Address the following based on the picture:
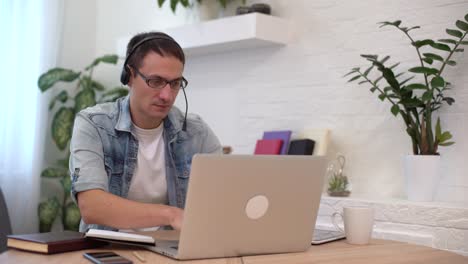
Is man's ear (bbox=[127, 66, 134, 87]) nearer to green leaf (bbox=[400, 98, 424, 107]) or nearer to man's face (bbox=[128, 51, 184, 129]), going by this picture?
man's face (bbox=[128, 51, 184, 129])

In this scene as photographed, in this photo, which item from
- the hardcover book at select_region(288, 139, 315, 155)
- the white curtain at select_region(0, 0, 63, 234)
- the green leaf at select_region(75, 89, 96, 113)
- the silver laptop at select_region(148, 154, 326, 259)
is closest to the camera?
the silver laptop at select_region(148, 154, 326, 259)

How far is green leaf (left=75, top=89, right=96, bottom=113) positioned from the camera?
411 cm

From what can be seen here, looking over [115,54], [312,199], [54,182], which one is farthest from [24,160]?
[312,199]

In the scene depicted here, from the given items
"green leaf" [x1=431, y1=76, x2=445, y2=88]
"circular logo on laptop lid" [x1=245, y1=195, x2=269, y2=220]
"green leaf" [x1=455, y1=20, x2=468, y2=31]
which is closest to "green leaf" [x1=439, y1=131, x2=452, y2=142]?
"green leaf" [x1=431, y1=76, x2=445, y2=88]

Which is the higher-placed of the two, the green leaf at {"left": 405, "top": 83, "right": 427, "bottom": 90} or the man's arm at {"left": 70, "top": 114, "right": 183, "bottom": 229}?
the green leaf at {"left": 405, "top": 83, "right": 427, "bottom": 90}

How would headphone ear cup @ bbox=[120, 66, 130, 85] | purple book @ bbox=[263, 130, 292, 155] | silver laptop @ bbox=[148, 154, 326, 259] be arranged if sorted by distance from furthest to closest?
purple book @ bbox=[263, 130, 292, 155] → headphone ear cup @ bbox=[120, 66, 130, 85] → silver laptop @ bbox=[148, 154, 326, 259]

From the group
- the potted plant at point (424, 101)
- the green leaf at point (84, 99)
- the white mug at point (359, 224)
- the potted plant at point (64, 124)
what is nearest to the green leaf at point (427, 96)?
the potted plant at point (424, 101)

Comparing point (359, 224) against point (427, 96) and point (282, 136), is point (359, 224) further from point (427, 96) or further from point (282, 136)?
point (282, 136)

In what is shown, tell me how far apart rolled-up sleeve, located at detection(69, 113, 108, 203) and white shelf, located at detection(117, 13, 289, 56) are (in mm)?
1537

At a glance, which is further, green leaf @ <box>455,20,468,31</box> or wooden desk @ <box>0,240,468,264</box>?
green leaf @ <box>455,20,468,31</box>

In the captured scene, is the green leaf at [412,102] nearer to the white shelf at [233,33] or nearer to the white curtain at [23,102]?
the white shelf at [233,33]

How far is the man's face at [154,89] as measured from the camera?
6.35 feet

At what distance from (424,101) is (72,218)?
2469 mm

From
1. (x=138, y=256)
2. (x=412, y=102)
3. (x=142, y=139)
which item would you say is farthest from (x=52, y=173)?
(x=138, y=256)
